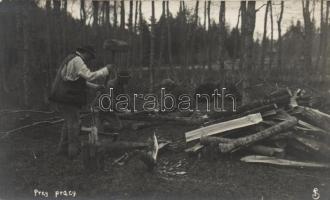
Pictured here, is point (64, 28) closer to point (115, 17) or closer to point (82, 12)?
point (82, 12)

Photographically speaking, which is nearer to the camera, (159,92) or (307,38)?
(307,38)

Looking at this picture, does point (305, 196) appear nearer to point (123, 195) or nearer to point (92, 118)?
point (123, 195)

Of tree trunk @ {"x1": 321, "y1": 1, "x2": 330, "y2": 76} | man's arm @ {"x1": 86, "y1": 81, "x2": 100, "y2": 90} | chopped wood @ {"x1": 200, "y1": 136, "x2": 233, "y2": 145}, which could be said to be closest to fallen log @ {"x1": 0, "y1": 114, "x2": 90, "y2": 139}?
man's arm @ {"x1": 86, "y1": 81, "x2": 100, "y2": 90}

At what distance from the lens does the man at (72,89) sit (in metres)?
5.93

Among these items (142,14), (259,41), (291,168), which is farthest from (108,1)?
(291,168)

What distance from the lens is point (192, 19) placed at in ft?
22.1

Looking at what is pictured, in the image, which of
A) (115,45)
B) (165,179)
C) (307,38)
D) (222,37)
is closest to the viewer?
(165,179)

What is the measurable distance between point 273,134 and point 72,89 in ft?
10.2

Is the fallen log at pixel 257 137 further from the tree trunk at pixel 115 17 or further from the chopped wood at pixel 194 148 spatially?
the tree trunk at pixel 115 17

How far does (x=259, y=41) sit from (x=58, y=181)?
3.94 metres

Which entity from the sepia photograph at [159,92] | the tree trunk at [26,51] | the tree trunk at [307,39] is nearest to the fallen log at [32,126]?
the sepia photograph at [159,92]

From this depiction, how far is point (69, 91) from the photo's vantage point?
20.0 feet

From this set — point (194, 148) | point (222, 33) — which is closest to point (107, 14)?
point (222, 33)

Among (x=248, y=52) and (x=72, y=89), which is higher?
(x=248, y=52)
